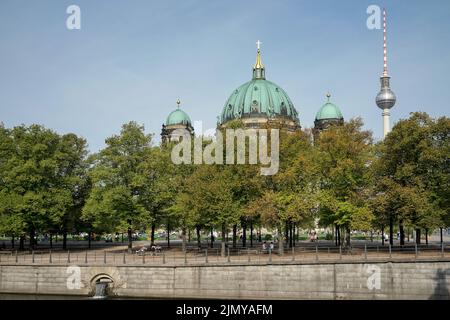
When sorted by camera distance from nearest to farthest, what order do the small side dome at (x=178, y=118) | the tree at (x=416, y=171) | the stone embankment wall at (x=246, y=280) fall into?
the stone embankment wall at (x=246, y=280) → the tree at (x=416, y=171) → the small side dome at (x=178, y=118)

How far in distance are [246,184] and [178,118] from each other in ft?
413

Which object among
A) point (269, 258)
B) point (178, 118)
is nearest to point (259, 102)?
point (178, 118)

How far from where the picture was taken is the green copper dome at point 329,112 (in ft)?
492

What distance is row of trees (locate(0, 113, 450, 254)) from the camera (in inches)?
1795

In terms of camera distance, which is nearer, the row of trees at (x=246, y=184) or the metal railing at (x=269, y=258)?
the metal railing at (x=269, y=258)

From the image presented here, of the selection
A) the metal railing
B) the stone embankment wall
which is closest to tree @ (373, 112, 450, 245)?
the metal railing

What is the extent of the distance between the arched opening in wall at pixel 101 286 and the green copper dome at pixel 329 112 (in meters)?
118

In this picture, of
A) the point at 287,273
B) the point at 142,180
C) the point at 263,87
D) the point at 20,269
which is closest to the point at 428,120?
the point at 287,273

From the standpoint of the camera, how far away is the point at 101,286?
41844 mm

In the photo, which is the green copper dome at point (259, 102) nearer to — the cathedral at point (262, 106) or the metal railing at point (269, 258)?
the cathedral at point (262, 106)

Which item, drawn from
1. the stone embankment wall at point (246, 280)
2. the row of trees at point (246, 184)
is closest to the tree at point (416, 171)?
the row of trees at point (246, 184)

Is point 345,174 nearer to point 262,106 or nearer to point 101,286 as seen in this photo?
point 101,286

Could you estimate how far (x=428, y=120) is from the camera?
47156 millimetres

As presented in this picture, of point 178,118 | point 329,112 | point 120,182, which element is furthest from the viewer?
point 178,118
